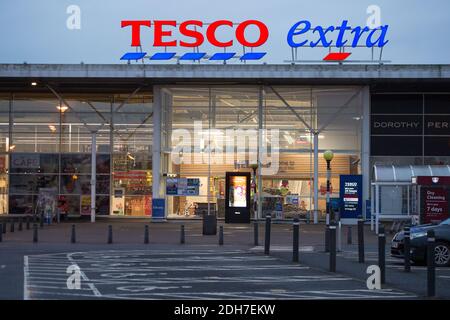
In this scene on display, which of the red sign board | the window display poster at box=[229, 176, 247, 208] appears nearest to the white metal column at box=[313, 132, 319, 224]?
the window display poster at box=[229, 176, 247, 208]

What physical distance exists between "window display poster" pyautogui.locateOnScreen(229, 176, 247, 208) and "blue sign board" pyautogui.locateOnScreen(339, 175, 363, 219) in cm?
498

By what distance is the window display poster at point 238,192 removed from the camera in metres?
39.7

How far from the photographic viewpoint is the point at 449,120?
40688 mm

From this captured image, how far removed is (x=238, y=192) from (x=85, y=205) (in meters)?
9.26

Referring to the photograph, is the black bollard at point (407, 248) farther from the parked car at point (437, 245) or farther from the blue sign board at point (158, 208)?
the blue sign board at point (158, 208)

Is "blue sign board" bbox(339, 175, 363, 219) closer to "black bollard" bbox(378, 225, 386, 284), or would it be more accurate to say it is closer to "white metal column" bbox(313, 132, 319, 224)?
"white metal column" bbox(313, 132, 319, 224)

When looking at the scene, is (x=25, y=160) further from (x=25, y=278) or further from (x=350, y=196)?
(x=25, y=278)

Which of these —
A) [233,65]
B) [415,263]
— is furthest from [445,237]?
[233,65]

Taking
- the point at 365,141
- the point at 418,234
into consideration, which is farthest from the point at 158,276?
the point at 365,141

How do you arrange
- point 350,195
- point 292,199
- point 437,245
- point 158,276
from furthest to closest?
point 292,199
point 350,195
point 437,245
point 158,276

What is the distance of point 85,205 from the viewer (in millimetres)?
43031

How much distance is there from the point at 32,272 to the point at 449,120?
96.4ft

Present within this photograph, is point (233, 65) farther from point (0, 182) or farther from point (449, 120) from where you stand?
point (0, 182)

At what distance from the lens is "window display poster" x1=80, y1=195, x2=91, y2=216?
42.9 meters
